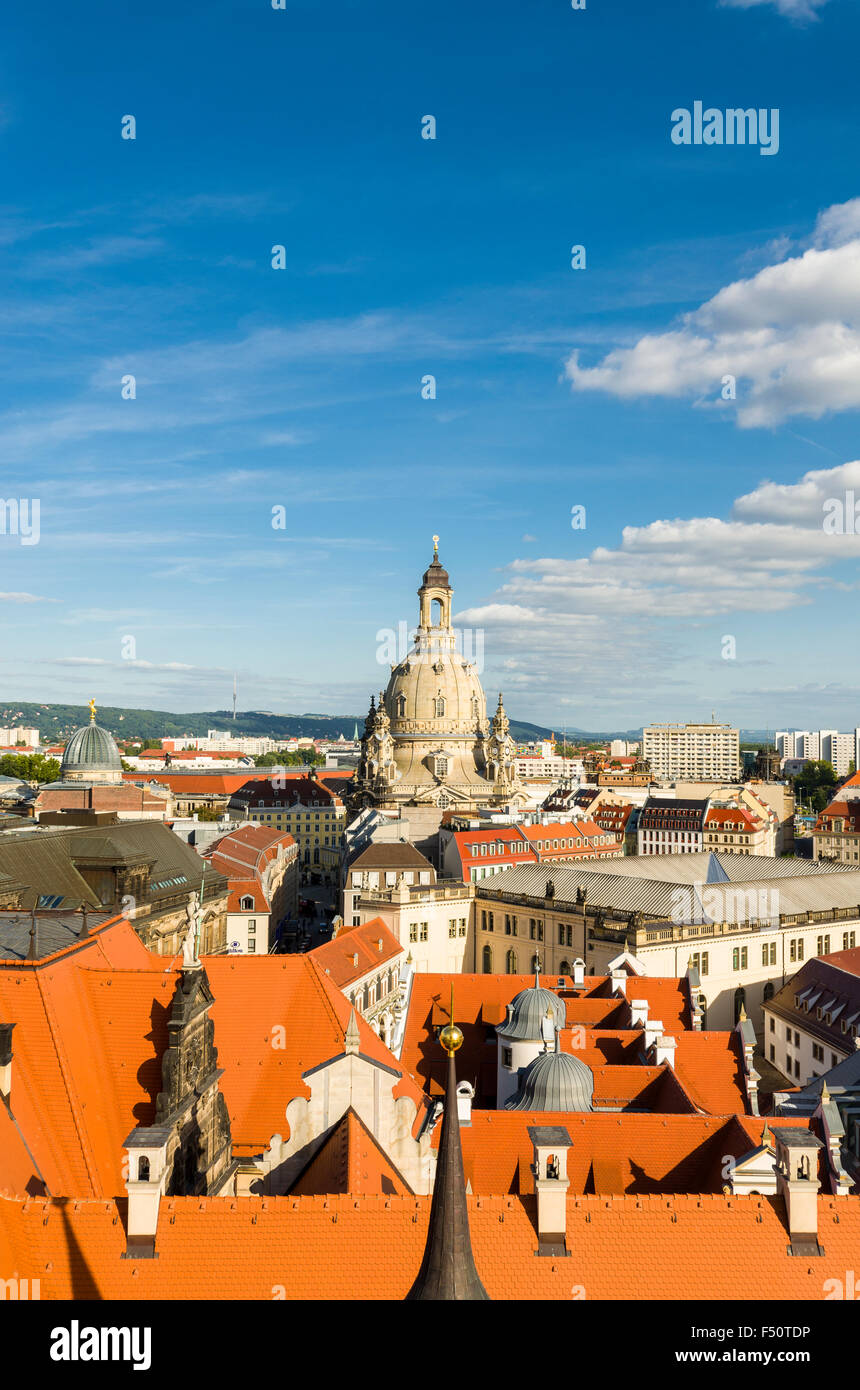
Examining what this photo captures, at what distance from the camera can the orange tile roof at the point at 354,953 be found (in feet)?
136

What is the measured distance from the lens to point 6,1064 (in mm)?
19047

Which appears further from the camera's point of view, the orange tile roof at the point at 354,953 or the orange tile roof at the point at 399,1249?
the orange tile roof at the point at 354,953

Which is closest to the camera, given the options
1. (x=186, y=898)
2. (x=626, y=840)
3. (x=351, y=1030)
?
(x=351, y=1030)

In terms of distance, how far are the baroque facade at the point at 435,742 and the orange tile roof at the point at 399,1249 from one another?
343ft

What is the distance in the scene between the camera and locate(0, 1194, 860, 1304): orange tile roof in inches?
653

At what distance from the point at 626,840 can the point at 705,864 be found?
279 feet

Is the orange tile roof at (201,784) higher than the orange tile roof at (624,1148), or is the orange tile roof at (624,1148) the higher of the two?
the orange tile roof at (201,784)

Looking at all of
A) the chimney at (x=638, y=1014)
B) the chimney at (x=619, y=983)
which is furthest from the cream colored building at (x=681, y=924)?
the chimney at (x=638, y=1014)

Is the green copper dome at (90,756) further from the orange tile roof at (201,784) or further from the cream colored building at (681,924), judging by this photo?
the orange tile roof at (201,784)
